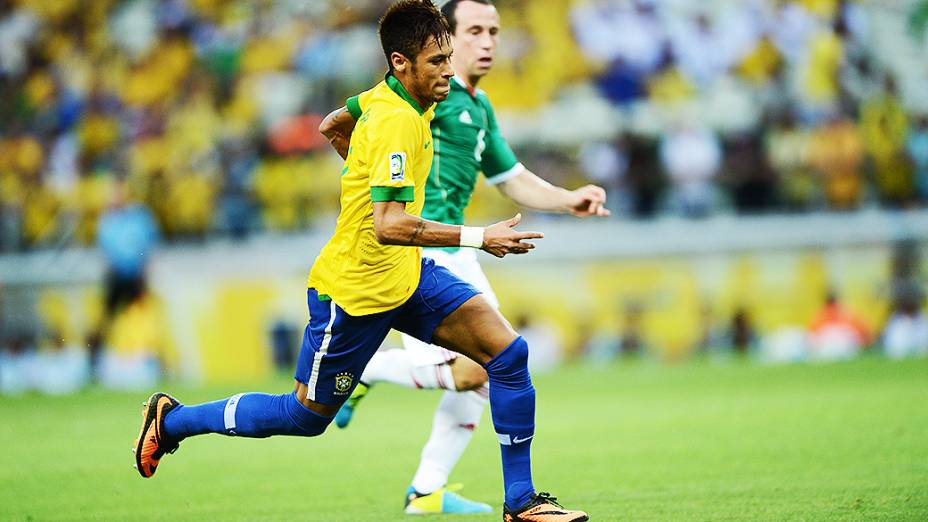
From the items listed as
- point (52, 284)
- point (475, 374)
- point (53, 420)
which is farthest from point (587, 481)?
point (52, 284)

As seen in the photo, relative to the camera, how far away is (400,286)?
5.77m

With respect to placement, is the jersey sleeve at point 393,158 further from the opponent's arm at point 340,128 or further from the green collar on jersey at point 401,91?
the opponent's arm at point 340,128

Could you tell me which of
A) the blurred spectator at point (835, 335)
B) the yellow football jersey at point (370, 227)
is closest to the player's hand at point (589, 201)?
the yellow football jersey at point (370, 227)

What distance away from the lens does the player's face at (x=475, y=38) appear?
7.21 meters

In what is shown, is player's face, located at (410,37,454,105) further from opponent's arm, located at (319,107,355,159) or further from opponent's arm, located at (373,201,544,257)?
opponent's arm, located at (319,107,355,159)

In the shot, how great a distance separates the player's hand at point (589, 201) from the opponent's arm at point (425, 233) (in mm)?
1346

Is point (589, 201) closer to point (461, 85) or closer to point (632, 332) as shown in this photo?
point (461, 85)

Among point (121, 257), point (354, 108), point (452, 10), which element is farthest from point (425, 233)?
point (121, 257)

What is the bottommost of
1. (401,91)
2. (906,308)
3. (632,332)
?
(632,332)

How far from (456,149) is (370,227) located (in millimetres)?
1491

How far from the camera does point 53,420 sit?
42.5 ft

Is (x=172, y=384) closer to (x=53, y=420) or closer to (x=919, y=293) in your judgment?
(x=53, y=420)

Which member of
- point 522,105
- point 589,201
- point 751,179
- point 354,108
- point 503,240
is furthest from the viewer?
point 522,105

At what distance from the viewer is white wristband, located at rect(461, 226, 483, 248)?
5289 mm
